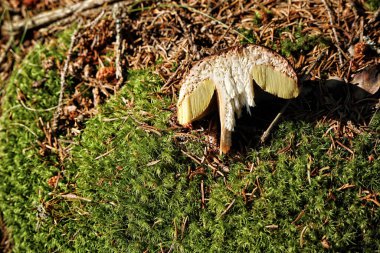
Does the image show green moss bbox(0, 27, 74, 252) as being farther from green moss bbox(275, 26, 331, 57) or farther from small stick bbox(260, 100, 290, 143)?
green moss bbox(275, 26, 331, 57)

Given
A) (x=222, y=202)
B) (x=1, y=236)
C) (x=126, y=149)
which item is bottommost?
(x=1, y=236)

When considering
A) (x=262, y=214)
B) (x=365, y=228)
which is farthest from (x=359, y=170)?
(x=262, y=214)

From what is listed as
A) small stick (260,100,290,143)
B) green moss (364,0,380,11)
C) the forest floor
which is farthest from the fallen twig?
green moss (364,0,380,11)

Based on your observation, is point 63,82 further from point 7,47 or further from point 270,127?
point 270,127

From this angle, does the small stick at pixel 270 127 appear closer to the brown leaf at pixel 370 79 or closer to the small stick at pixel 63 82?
the brown leaf at pixel 370 79

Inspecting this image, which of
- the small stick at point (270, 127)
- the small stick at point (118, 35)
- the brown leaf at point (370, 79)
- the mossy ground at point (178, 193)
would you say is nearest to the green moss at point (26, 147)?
the mossy ground at point (178, 193)

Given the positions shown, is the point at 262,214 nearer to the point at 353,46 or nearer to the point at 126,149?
the point at 126,149
